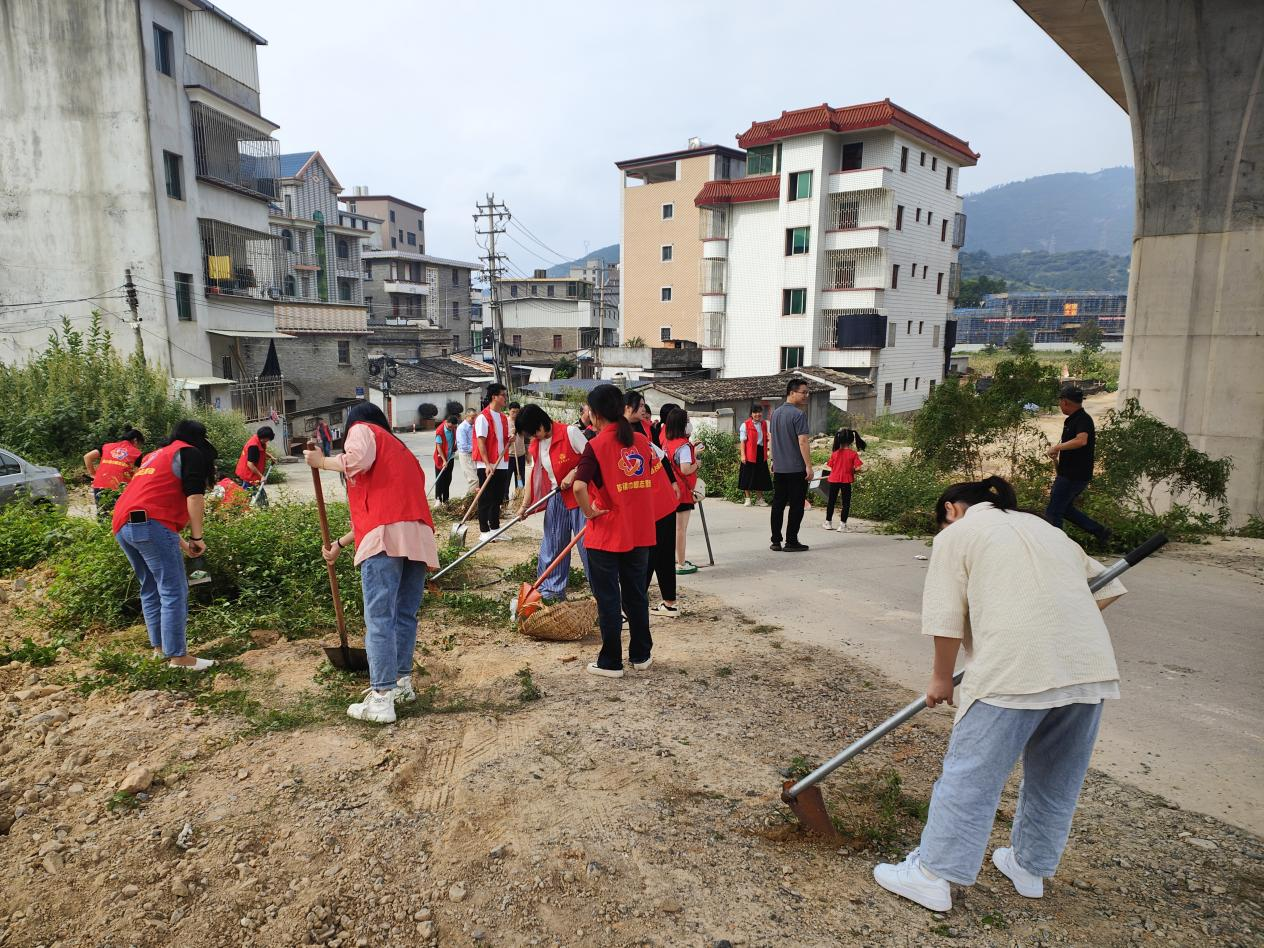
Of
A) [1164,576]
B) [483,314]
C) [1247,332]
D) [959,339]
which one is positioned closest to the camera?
[1164,576]

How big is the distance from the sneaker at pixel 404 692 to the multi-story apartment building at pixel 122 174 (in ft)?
66.0

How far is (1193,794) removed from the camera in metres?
3.61

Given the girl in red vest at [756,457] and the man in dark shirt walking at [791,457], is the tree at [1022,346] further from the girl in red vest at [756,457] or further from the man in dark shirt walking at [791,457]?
the man in dark shirt walking at [791,457]

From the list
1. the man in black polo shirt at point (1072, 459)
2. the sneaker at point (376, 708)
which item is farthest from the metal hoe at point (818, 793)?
the man in black polo shirt at point (1072, 459)

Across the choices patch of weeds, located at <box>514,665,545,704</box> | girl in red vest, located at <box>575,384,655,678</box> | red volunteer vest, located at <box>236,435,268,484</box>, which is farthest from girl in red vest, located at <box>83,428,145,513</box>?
girl in red vest, located at <box>575,384,655,678</box>

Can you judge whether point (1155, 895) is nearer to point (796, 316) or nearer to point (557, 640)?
point (557, 640)

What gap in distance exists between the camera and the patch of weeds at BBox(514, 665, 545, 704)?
15.1 feet

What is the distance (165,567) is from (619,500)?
2861 mm

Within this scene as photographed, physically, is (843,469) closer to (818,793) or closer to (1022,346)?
(1022,346)

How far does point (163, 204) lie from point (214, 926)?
23.7 m

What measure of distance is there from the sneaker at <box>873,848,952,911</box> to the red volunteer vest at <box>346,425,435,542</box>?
2.73 metres

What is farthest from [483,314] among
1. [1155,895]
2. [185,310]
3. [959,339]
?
[959,339]

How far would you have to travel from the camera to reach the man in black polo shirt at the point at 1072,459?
7688 mm

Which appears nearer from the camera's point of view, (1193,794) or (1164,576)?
(1193,794)
